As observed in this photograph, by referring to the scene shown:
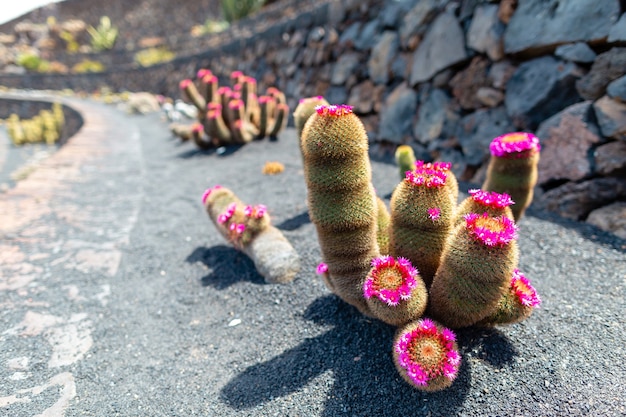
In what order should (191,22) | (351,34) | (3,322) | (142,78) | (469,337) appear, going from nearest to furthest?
(469,337), (3,322), (351,34), (142,78), (191,22)

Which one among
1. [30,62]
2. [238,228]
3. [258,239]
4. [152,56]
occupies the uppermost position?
[30,62]

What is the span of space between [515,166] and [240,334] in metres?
2.40

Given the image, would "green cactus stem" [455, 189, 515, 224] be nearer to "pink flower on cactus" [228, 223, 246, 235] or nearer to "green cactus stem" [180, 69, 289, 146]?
"pink flower on cactus" [228, 223, 246, 235]

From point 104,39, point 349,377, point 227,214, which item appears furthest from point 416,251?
point 104,39

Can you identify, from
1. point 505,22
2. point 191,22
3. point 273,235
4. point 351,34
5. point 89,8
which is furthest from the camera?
point 89,8

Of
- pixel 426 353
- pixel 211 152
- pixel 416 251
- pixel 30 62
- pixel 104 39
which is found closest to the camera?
pixel 426 353

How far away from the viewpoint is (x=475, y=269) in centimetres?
184

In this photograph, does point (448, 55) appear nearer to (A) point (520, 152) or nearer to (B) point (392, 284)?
(A) point (520, 152)

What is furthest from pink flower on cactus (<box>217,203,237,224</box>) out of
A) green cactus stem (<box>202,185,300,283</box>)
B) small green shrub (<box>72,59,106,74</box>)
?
small green shrub (<box>72,59,106,74</box>)

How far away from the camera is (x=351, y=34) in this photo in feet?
24.3

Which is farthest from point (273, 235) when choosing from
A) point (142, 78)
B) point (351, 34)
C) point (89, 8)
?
point (89, 8)

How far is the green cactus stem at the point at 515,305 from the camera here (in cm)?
203

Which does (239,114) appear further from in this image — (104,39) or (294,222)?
(104,39)

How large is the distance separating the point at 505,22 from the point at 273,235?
3.53 metres
